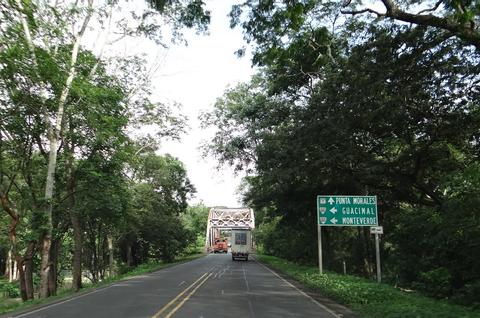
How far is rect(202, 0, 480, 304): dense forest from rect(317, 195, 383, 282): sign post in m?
1.66

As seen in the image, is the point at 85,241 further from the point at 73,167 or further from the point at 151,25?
the point at 151,25

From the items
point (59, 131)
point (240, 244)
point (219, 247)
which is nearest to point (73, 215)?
point (59, 131)

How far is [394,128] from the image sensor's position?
21.7m

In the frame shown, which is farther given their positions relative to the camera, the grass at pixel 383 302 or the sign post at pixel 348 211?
the sign post at pixel 348 211

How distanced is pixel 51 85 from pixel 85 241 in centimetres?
3166

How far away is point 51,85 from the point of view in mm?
21359

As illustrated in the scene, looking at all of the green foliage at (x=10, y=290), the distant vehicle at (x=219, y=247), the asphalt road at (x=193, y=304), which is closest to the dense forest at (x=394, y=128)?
the asphalt road at (x=193, y=304)

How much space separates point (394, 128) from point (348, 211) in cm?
446

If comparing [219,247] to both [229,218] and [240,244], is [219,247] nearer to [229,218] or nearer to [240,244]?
[229,218]

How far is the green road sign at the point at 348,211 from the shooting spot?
2211cm

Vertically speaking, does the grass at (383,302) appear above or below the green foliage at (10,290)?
above

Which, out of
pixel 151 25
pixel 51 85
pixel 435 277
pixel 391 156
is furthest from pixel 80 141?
pixel 435 277

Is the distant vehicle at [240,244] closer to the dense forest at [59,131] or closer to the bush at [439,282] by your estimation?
the dense forest at [59,131]

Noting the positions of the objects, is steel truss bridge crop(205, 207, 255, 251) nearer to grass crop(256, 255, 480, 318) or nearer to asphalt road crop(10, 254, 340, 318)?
asphalt road crop(10, 254, 340, 318)
